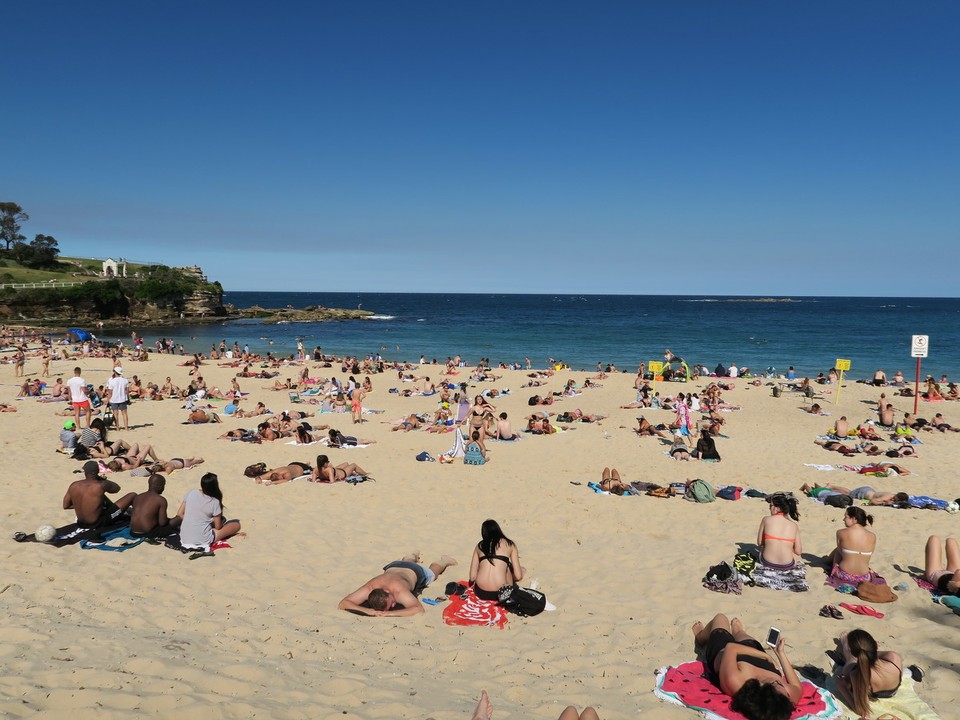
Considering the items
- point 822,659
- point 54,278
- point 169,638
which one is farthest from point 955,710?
point 54,278

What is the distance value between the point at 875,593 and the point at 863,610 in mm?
409

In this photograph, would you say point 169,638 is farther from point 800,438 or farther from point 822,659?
point 800,438


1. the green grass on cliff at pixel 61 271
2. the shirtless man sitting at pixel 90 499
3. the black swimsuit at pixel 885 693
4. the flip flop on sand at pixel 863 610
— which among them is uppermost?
the green grass on cliff at pixel 61 271

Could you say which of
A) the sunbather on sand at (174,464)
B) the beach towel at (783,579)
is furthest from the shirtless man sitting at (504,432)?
the beach towel at (783,579)

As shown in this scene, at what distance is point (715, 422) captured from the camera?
1680 centimetres

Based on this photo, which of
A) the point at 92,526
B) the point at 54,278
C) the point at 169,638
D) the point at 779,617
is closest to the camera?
the point at 169,638

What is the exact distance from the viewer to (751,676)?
429cm

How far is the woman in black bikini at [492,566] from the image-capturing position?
6.01 metres

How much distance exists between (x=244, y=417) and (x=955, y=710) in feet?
56.5

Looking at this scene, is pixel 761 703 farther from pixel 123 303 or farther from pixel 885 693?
pixel 123 303

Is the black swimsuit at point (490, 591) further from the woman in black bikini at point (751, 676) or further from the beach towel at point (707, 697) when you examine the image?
the woman in black bikini at point (751, 676)

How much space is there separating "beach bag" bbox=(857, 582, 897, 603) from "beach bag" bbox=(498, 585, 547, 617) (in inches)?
136

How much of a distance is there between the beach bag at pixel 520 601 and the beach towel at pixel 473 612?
81 millimetres

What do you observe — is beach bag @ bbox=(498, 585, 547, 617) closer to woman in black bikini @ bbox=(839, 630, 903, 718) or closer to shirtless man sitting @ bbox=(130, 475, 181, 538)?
woman in black bikini @ bbox=(839, 630, 903, 718)
